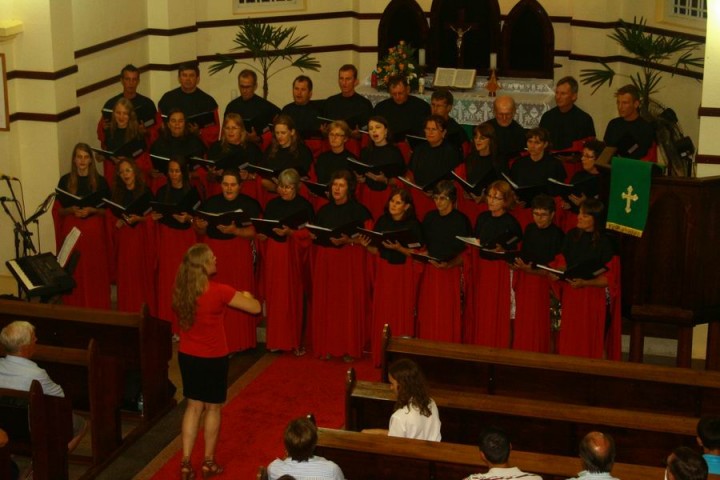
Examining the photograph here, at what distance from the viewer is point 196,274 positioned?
310 inches

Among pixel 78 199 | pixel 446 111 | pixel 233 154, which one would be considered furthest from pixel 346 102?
pixel 78 199

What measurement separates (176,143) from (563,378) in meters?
5.02

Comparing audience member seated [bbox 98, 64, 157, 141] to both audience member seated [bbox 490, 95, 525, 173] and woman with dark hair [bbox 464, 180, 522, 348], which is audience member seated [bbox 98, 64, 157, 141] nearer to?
audience member seated [bbox 490, 95, 525, 173]

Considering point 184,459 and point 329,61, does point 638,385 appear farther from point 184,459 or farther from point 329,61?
point 329,61

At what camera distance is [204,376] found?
812 cm

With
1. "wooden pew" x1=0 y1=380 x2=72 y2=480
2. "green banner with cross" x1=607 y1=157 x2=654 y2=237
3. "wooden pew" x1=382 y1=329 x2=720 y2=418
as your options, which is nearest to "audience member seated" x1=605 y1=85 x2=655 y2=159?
"green banner with cross" x1=607 y1=157 x2=654 y2=237

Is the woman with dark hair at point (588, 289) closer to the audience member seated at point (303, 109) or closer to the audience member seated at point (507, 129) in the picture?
the audience member seated at point (507, 129)

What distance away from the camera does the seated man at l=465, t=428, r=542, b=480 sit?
20.3 feet

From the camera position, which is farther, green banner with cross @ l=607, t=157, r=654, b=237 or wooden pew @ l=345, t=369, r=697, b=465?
green banner with cross @ l=607, t=157, r=654, b=237

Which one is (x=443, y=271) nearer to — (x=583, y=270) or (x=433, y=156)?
(x=583, y=270)

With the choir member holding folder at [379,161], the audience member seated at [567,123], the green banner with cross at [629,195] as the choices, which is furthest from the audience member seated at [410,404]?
the audience member seated at [567,123]

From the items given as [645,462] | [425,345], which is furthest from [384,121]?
[645,462]

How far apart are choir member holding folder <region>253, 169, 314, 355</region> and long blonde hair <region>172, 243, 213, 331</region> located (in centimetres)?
222

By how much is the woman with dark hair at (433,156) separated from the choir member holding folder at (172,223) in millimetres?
2118
